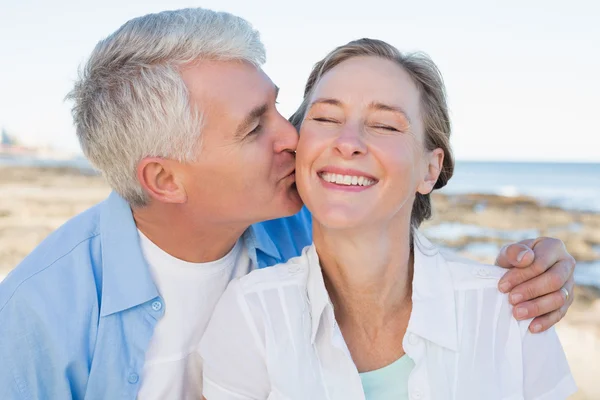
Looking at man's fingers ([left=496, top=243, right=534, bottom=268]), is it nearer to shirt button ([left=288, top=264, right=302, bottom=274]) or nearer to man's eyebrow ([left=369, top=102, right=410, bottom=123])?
man's eyebrow ([left=369, top=102, right=410, bottom=123])

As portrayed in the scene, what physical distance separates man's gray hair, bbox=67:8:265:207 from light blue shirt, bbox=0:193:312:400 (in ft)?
0.90

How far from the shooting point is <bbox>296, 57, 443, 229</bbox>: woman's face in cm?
205

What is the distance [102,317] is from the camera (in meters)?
2.38

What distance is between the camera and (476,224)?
52.6 ft

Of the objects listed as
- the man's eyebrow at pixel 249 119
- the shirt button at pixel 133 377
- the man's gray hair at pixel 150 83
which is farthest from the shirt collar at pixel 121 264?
the man's eyebrow at pixel 249 119

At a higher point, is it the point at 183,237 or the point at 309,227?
the point at 183,237

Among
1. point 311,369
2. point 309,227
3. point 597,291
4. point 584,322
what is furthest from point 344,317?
point 597,291

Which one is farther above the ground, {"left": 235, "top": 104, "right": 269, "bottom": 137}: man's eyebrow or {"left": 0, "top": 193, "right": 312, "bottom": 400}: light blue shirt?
{"left": 235, "top": 104, "right": 269, "bottom": 137}: man's eyebrow

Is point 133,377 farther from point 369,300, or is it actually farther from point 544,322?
point 544,322

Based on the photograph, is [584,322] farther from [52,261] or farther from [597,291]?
[52,261]

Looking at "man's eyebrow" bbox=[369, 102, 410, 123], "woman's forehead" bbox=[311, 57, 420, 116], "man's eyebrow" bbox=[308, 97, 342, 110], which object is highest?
"woman's forehead" bbox=[311, 57, 420, 116]

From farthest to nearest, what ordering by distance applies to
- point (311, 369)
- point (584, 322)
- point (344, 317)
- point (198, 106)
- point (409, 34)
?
point (409, 34) < point (584, 322) < point (198, 106) < point (344, 317) < point (311, 369)

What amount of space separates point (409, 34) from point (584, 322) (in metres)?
30.7

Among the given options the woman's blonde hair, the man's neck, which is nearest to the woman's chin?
the woman's blonde hair
